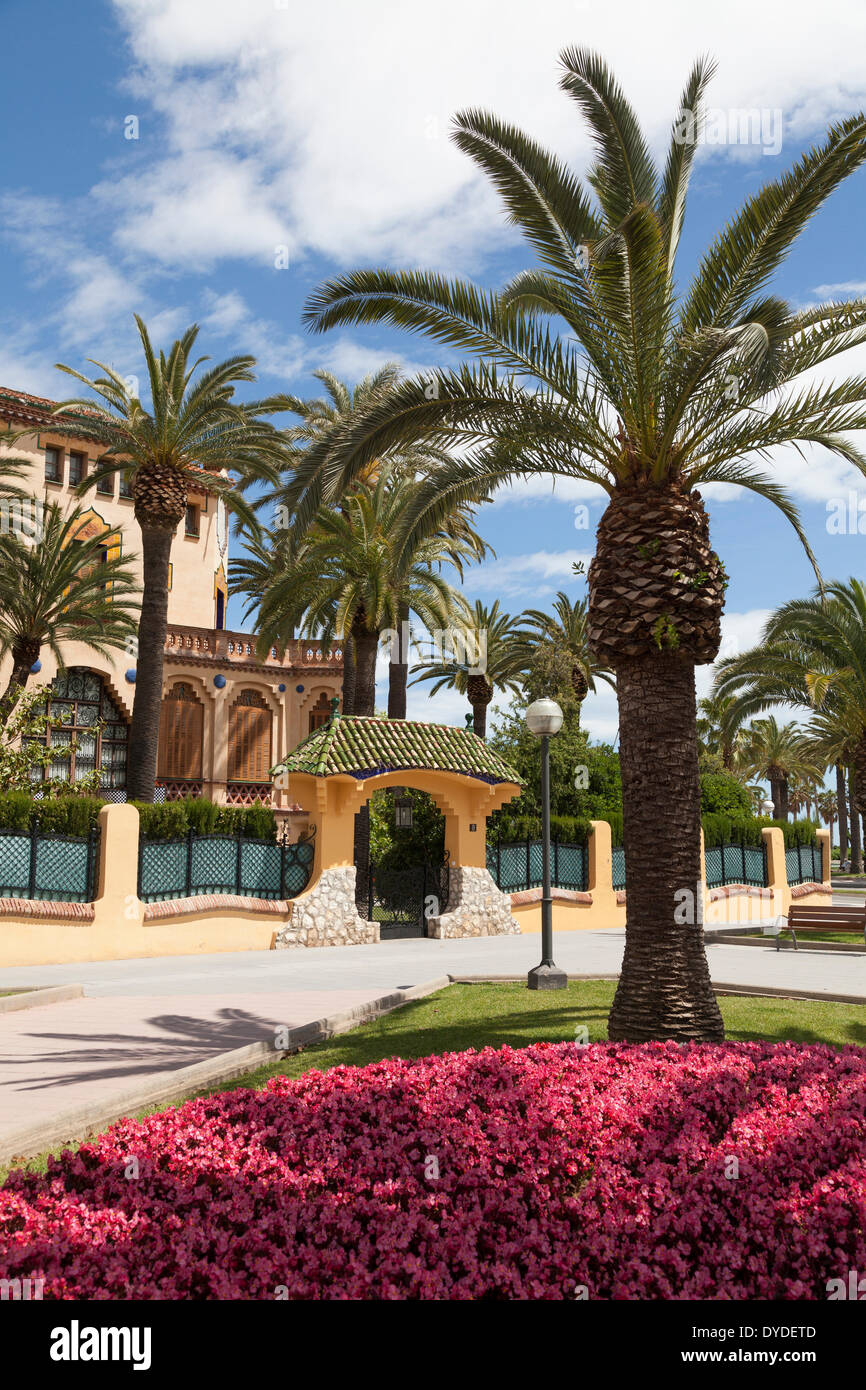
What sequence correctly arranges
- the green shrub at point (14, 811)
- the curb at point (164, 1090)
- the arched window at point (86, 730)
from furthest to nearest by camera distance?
the arched window at point (86, 730) < the green shrub at point (14, 811) < the curb at point (164, 1090)

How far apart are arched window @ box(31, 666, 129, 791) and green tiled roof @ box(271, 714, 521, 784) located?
12.8m

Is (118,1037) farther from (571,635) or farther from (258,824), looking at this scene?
(571,635)

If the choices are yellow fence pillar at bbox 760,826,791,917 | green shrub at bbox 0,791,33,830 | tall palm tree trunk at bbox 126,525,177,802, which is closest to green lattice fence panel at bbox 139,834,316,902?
green shrub at bbox 0,791,33,830

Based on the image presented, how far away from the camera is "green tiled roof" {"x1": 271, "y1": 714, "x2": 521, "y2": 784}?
65.3ft

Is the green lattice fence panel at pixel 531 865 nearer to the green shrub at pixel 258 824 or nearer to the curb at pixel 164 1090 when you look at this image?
the green shrub at pixel 258 824

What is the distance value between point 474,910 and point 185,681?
16239 millimetres

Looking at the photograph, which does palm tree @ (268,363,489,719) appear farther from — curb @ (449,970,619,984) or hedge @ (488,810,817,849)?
curb @ (449,970,619,984)

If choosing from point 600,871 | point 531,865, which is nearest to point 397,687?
point 531,865

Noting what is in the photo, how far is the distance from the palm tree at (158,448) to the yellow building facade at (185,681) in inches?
348

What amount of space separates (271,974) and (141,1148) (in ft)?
34.0

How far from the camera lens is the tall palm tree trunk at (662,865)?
801 cm

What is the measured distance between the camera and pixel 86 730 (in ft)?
105

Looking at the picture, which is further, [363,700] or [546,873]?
[363,700]

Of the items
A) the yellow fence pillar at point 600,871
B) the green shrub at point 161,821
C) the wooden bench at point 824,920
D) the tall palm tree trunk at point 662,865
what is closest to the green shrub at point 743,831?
the yellow fence pillar at point 600,871
